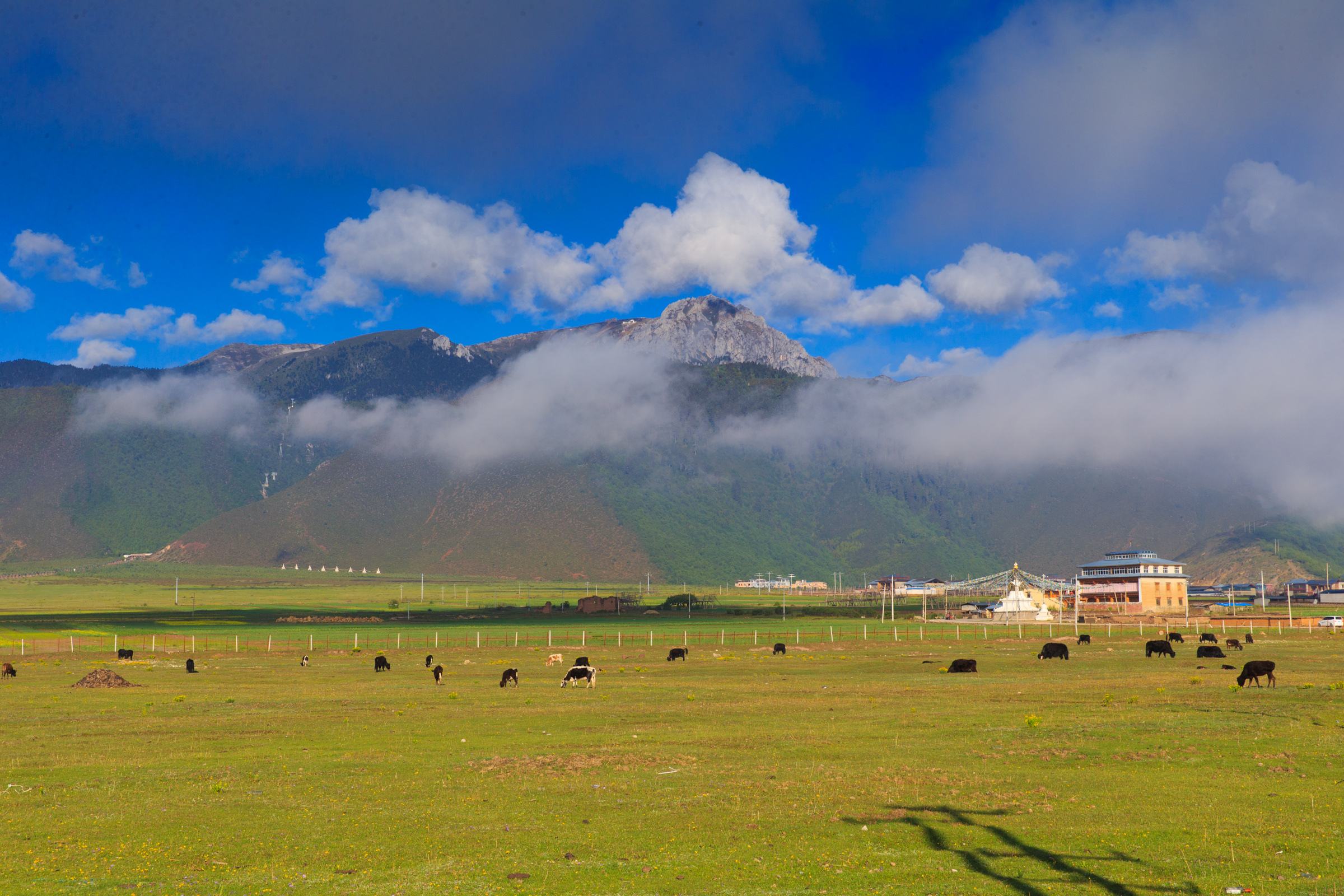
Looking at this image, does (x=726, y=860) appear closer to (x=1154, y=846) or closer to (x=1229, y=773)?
(x=1154, y=846)

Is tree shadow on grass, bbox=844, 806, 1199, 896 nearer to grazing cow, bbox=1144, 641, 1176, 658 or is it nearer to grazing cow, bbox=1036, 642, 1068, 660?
grazing cow, bbox=1036, 642, 1068, 660

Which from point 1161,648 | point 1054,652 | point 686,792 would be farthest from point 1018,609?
point 686,792

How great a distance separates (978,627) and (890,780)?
10382 centimetres

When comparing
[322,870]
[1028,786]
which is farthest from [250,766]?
[1028,786]

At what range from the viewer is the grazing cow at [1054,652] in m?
66.8

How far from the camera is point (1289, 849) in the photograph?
54.6ft

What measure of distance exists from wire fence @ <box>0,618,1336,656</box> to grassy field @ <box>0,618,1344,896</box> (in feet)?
146

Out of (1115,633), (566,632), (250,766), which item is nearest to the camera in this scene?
(250,766)

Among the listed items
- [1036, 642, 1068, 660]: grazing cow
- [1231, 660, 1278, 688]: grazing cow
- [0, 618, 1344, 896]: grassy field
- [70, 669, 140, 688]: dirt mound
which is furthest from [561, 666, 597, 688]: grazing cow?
[1036, 642, 1068, 660]: grazing cow

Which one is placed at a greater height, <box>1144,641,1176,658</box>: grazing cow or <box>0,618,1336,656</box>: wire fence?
<box>1144,641,1176,658</box>: grazing cow

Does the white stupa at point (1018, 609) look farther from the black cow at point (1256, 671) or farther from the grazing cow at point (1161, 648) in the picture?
the black cow at point (1256, 671)

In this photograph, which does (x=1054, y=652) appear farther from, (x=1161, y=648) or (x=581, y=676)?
(x=581, y=676)

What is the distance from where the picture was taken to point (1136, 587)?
165 metres

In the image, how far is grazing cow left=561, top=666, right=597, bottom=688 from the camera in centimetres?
4978
